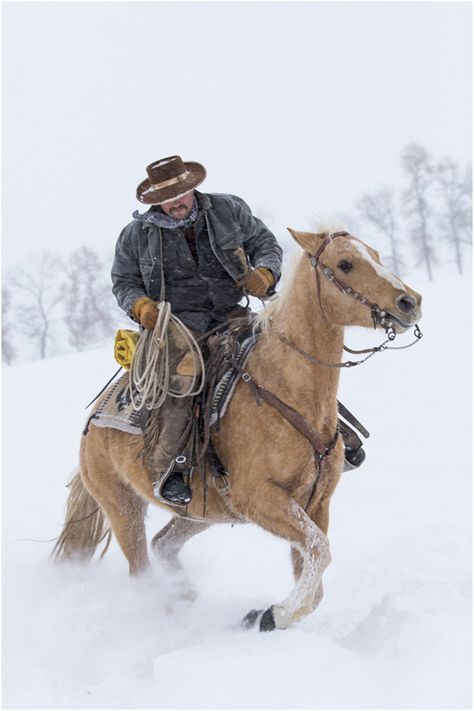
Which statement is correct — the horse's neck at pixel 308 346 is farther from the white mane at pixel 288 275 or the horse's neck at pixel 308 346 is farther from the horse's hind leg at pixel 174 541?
the horse's hind leg at pixel 174 541

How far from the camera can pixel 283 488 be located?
5047 mm

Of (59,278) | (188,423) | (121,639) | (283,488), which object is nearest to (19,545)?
(121,639)

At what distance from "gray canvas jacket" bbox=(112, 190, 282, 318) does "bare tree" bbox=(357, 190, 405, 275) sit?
5941cm

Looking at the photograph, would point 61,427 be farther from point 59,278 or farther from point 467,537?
point 59,278

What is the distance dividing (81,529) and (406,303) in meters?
4.08

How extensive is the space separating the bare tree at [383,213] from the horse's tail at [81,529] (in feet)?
194

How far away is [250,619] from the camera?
5.34m

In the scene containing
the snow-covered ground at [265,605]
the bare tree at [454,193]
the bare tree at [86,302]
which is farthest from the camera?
the bare tree at [86,302]

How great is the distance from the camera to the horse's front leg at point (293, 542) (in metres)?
4.75

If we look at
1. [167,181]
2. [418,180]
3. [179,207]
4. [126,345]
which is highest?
[167,181]

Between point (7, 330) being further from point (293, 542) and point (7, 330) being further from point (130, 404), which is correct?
point (293, 542)

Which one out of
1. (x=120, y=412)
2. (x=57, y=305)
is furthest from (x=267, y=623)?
(x=57, y=305)

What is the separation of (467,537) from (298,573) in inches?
103

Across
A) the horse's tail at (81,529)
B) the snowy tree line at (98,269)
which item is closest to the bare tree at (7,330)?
the snowy tree line at (98,269)
